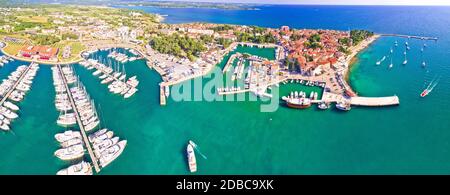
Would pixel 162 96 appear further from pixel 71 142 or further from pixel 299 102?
pixel 299 102

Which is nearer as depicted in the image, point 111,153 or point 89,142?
point 111,153

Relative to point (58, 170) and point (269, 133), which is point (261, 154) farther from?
point (58, 170)

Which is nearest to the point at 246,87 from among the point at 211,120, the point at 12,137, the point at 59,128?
the point at 211,120

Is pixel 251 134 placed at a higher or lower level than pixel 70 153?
higher

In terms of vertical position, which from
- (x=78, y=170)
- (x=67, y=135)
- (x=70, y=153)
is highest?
(x=67, y=135)

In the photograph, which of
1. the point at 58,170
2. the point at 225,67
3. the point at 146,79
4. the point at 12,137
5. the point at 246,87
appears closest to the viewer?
the point at 58,170

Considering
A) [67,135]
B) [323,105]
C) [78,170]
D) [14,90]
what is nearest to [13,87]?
[14,90]

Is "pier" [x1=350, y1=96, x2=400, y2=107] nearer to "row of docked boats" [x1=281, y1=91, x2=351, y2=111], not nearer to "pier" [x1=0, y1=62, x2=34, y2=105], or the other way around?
"row of docked boats" [x1=281, y1=91, x2=351, y2=111]
